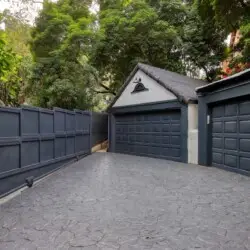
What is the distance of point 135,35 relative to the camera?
52.9ft

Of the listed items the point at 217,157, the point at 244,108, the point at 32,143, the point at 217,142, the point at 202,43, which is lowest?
the point at 217,157

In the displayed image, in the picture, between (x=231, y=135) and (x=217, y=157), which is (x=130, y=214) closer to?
(x=231, y=135)

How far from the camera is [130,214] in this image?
4.01m

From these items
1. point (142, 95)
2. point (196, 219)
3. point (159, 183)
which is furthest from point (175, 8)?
point (196, 219)

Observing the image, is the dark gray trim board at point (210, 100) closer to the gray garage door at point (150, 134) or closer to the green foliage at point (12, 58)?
the gray garage door at point (150, 134)

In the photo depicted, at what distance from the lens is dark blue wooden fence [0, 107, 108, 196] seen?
519cm

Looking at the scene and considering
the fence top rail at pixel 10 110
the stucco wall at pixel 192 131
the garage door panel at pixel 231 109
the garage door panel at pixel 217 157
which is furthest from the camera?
the stucco wall at pixel 192 131

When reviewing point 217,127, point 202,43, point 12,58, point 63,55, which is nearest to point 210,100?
point 217,127

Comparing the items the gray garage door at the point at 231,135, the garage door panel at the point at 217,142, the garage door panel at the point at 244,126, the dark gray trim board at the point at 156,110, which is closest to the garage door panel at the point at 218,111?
the gray garage door at the point at 231,135

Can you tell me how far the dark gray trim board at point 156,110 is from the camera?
388 inches

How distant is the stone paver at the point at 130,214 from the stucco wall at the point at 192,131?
2740 mm

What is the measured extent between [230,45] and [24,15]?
43.2 feet

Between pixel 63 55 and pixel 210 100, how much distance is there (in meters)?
9.57

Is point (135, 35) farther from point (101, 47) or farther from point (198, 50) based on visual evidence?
point (198, 50)
